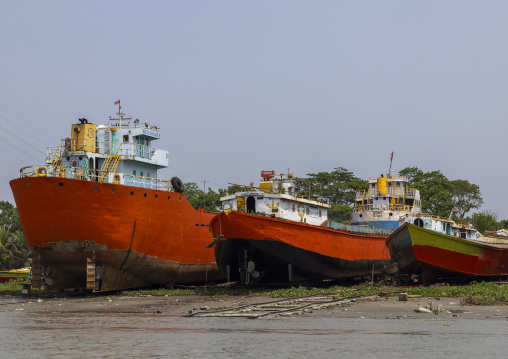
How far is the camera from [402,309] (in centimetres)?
2083

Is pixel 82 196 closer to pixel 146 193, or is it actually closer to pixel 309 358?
pixel 146 193

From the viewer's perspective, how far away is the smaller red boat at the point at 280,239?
26825 millimetres

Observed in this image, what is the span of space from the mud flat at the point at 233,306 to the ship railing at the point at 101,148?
6.53m

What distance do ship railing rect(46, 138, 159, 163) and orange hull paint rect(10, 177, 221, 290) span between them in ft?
10.5

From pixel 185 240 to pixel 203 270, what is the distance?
256 cm

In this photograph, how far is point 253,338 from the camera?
15.6 m

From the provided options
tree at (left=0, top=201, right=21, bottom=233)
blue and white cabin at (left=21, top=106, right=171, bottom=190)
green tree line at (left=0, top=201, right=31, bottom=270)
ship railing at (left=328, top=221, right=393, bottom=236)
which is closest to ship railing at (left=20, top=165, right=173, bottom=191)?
blue and white cabin at (left=21, top=106, right=171, bottom=190)

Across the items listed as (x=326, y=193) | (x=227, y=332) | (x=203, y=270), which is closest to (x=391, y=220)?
(x=203, y=270)

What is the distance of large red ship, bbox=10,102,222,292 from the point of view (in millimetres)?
25844

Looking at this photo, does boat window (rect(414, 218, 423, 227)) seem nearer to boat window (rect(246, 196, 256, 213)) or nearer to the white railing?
the white railing

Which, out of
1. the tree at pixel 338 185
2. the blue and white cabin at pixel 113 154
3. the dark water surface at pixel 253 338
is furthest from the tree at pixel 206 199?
the dark water surface at pixel 253 338

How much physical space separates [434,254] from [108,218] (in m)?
13.6

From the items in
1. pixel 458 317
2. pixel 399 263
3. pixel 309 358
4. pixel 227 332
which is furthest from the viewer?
pixel 399 263

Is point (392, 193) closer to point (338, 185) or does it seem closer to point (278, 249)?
point (278, 249)
